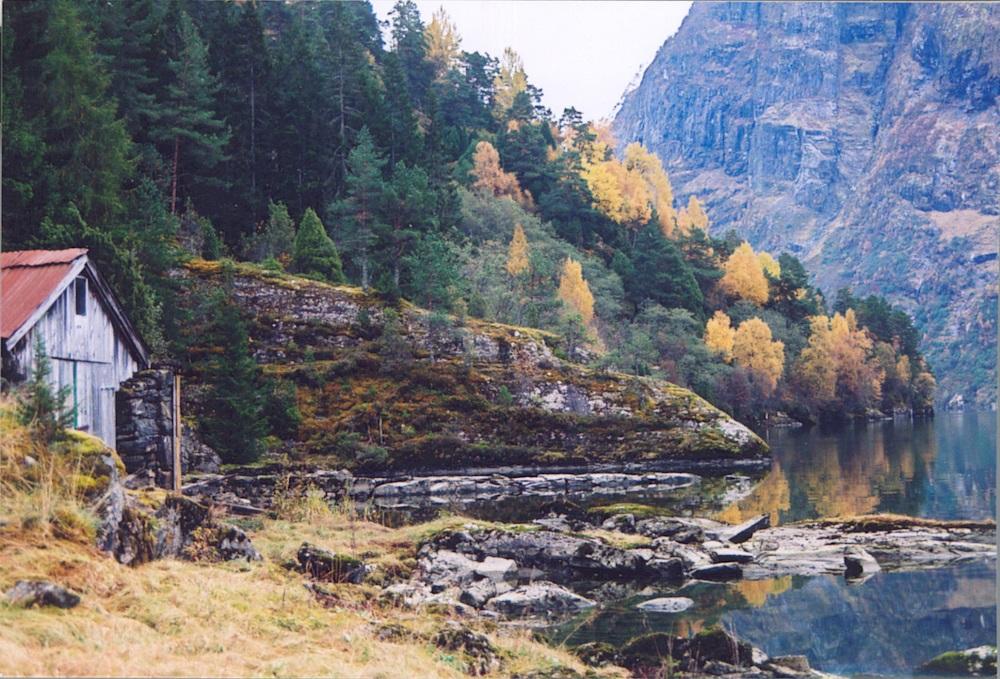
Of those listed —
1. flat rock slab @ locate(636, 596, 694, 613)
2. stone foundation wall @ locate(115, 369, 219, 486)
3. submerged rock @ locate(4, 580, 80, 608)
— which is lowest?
flat rock slab @ locate(636, 596, 694, 613)

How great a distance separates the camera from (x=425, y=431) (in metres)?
39.2

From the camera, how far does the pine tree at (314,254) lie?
146 feet

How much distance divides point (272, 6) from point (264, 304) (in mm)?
42824

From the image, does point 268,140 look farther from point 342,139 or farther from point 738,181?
point 738,181

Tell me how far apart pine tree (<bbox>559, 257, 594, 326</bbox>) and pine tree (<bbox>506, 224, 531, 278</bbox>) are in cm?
321

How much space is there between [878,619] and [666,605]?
3386 mm

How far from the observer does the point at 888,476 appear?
31297 mm

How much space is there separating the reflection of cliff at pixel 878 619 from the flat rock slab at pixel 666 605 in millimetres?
804

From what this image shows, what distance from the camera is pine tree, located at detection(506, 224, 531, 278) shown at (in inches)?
2229

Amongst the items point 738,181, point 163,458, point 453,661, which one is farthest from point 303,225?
point 738,181

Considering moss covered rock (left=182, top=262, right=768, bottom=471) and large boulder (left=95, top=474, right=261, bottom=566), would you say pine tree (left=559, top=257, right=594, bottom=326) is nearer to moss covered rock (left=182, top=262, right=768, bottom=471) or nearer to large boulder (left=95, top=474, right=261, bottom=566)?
moss covered rock (left=182, top=262, right=768, bottom=471)

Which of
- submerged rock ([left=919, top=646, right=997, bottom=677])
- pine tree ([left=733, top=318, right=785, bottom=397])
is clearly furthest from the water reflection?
pine tree ([left=733, top=318, right=785, bottom=397])

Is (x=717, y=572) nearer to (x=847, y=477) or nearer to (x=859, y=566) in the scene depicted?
(x=859, y=566)

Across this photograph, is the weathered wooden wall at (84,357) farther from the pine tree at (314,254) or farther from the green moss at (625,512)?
the pine tree at (314,254)
